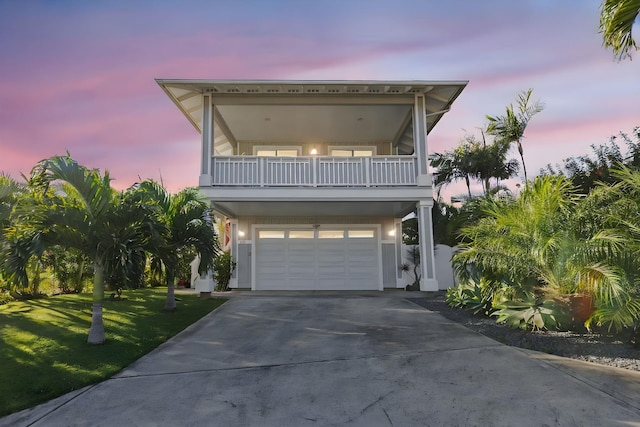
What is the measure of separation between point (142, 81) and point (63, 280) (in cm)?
678

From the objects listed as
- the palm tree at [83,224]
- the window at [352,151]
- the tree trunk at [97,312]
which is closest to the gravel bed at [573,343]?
the palm tree at [83,224]

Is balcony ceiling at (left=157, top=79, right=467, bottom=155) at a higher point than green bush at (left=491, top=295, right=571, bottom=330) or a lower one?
higher

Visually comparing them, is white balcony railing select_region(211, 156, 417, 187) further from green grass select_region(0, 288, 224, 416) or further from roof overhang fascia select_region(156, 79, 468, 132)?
green grass select_region(0, 288, 224, 416)

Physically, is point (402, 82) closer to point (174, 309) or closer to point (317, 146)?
point (317, 146)

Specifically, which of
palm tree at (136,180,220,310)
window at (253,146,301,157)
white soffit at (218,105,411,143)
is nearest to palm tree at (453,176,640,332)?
palm tree at (136,180,220,310)

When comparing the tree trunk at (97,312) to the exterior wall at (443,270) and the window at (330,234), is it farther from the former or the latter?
the exterior wall at (443,270)

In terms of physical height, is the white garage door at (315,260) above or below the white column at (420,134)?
below

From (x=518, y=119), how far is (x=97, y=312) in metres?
16.8

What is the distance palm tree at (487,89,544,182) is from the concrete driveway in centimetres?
1280

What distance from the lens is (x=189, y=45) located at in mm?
9938

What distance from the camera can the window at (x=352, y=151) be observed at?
14172 millimetres

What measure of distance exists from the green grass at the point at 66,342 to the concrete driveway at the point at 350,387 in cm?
26

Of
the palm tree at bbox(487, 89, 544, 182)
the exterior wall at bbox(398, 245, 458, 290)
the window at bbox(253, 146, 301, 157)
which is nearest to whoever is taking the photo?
the exterior wall at bbox(398, 245, 458, 290)

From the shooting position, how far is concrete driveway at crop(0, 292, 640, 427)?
3029mm
